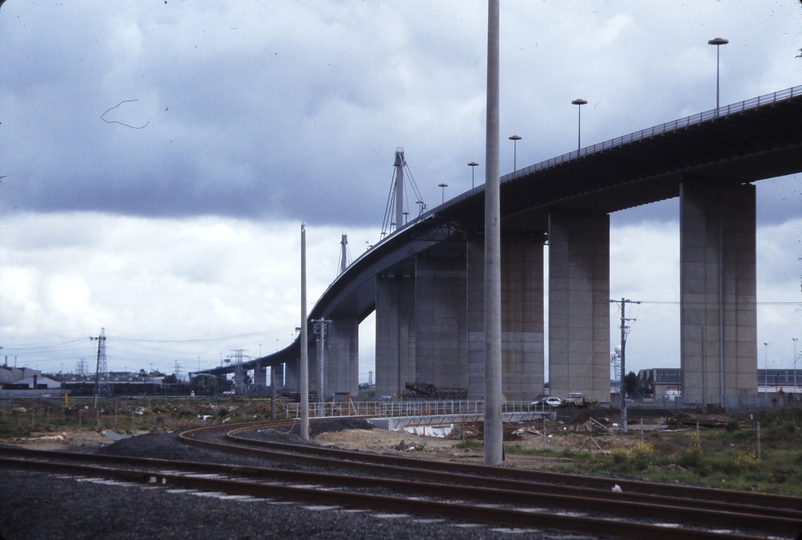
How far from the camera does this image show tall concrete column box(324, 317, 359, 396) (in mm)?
168375

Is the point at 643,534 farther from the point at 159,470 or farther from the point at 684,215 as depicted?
the point at 684,215

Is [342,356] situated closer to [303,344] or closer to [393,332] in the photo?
[393,332]

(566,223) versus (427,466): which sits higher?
(566,223)

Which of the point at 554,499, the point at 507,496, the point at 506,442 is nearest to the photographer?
the point at 554,499

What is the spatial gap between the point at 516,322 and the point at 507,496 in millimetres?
82955

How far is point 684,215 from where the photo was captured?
68000mm

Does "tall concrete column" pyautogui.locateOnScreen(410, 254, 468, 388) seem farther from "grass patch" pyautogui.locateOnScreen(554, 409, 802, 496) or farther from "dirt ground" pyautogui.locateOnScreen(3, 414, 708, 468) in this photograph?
"grass patch" pyautogui.locateOnScreen(554, 409, 802, 496)

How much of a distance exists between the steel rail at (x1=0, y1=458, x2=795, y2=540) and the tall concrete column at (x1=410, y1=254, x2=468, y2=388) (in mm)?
91985

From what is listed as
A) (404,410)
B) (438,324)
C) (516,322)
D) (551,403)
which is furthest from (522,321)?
(404,410)

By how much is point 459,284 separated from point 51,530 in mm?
102477

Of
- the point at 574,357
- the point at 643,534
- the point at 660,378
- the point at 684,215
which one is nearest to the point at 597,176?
the point at 684,215

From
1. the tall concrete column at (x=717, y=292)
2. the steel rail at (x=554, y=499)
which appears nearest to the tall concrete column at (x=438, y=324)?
the tall concrete column at (x=717, y=292)

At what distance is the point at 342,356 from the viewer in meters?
175

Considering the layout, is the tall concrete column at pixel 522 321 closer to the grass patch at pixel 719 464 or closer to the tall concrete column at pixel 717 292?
the tall concrete column at pixel 717 292
